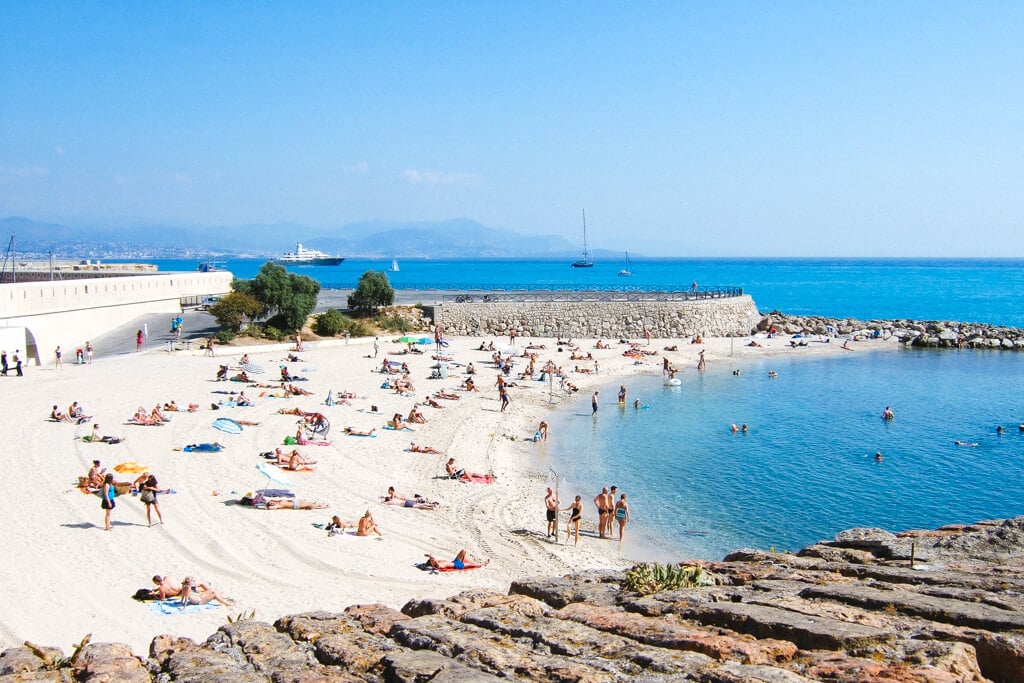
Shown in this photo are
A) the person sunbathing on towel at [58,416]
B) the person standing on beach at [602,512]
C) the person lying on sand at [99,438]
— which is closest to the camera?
the person standing on beach at [602,512]

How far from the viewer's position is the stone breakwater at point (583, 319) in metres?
46.4

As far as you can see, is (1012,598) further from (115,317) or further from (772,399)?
(115,317)

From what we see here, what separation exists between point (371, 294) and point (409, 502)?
94.0 feet

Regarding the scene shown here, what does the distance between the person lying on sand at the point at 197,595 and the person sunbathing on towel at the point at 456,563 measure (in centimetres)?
333

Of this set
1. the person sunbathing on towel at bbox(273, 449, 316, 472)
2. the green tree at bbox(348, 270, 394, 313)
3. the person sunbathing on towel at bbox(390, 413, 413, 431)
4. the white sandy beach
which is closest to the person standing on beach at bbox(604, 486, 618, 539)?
the white sandy beach

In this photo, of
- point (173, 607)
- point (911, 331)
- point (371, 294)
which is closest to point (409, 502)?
Result: point (173, 607)

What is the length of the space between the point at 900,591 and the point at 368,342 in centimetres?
3420

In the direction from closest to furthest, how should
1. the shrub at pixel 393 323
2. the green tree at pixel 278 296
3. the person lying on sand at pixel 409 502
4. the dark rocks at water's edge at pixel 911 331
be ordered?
the person lying on sand at pixel 409 502, the green tree at pixel 278 296, the shrub at pixel 393 323, the dark rocks at water's edge at pixel 911 331

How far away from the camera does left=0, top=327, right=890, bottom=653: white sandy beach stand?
441 inches

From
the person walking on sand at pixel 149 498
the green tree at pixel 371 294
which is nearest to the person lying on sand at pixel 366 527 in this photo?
the person walking on sand at pixel 149 498

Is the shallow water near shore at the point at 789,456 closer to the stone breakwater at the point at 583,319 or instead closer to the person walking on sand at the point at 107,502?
the person walking on sand at the point at 107,502

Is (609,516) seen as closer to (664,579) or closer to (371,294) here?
(664,579)

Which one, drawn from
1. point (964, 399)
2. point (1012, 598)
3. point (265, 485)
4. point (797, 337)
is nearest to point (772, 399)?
point (964, 399)

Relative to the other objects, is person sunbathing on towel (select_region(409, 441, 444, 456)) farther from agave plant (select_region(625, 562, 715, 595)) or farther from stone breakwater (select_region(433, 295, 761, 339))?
stone breakwater (select_region(433, 295, 761, 339))
